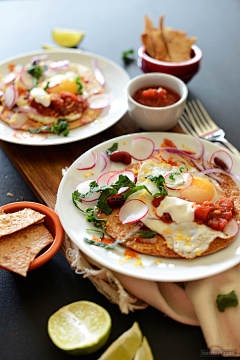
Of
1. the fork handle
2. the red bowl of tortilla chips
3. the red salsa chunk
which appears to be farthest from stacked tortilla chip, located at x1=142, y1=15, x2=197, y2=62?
the red salsa chunk

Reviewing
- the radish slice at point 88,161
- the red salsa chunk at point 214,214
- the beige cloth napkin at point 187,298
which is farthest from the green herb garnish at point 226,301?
the radish slice at point 88,161

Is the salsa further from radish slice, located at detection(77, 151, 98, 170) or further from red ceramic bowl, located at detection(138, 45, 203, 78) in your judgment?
radish slice, located at detection(77, 151, 98, 170)

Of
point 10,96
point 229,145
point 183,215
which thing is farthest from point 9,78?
point 183,215

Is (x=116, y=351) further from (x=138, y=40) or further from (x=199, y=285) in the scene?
(x=138, y=40)

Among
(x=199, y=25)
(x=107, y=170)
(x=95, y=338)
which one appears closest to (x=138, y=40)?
(x=199, y=25)

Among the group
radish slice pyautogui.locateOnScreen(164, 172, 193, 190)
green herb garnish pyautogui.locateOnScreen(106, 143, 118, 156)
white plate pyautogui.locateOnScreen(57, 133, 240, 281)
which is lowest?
white plate pyautogui.locateOnScreen(57, 133, 240, 281)

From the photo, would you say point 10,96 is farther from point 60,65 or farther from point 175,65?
point 175,65
